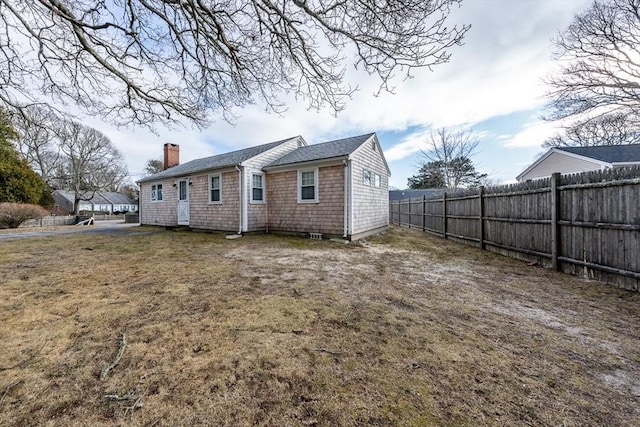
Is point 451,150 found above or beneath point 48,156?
beneath

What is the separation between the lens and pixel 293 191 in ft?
33.5

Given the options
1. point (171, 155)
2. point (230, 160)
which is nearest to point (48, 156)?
point (171, 155)

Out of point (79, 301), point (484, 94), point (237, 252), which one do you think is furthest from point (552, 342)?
point (484, 94)

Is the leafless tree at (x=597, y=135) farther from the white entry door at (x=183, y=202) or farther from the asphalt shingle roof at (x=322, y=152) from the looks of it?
the white entry door at (x=183, y=202)

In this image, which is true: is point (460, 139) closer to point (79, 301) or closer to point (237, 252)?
point (237, 252)

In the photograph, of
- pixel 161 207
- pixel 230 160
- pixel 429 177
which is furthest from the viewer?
pixel 429 177

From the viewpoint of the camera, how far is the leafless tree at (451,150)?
812 inches

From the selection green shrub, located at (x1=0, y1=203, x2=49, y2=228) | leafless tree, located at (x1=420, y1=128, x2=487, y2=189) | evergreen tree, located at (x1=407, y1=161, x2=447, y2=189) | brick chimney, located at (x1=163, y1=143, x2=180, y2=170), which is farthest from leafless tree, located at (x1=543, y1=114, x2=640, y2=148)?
green shrub, located at (x1=0, y1=203, x2=49, y2=228)

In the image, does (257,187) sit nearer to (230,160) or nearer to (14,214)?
(230,160)

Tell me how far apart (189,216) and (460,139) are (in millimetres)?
20154

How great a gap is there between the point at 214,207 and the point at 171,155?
27.7 feet

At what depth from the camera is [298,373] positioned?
194 centimetres

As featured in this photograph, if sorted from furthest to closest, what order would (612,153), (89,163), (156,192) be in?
(89,163) → (156,192) → (612,153)

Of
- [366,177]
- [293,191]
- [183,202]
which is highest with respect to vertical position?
[366,177]
